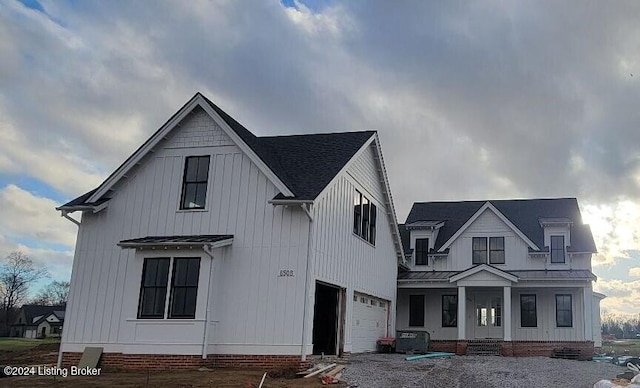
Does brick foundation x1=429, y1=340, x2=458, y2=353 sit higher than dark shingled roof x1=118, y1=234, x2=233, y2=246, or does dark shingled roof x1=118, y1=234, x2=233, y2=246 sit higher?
dark shingled roof x1=118, y1=234, x2=233, y2=246

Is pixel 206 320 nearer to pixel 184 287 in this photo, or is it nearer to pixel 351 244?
pixel 184 287

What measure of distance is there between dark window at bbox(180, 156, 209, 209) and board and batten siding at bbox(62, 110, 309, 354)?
198mm

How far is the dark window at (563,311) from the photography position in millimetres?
27547

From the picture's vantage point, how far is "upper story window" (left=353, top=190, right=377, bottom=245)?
840 inches

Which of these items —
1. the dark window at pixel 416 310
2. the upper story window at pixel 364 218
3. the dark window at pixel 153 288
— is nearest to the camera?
the dark window at pixel 153 288

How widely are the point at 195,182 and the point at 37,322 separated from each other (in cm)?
7983

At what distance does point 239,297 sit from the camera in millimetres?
16609

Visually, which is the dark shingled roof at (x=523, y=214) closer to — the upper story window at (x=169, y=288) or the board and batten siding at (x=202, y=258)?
the board and batten siding at (x=202, y=258)

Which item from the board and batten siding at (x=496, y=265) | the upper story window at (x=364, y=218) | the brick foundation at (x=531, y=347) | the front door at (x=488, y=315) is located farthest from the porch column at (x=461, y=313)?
the upper story window at (x=364, y=218)

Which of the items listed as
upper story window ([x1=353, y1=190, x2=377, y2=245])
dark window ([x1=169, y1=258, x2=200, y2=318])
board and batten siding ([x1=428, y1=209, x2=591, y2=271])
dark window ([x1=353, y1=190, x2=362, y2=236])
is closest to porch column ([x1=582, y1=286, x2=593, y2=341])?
board and batten siding ([x1=428, y1=209, x2=591, y2=271])

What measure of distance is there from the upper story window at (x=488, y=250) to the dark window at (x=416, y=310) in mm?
3422

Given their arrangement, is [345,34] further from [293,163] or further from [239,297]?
[239,297]

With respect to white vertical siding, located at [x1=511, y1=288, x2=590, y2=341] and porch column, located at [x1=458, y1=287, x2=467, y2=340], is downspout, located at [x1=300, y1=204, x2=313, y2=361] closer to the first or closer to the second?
porch column, located at [x1=458, y1=287, x2=467, y2=340]

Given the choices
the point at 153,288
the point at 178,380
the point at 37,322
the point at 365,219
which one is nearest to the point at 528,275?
the point at 365,219
